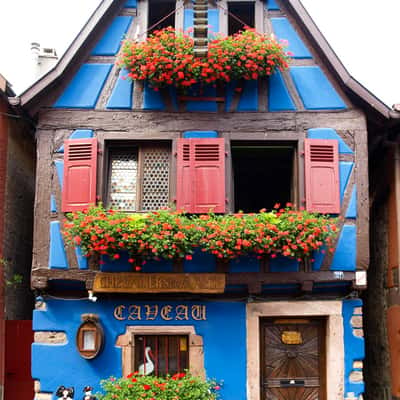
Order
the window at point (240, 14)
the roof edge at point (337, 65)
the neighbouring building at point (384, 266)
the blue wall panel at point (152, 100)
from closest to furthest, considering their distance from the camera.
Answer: the roof edge at point (337, 65) < the blue wall panel at point (152, 100) < the neighbouring building at point (384, 266) < the window at point (240, 14)

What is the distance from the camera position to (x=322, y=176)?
8.47 metres

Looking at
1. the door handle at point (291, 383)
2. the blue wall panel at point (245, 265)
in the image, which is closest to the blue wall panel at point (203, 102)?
the blue wall panel at point (245, 265)

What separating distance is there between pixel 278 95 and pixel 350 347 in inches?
144

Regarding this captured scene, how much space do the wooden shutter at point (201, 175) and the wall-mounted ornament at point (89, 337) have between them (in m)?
1.95

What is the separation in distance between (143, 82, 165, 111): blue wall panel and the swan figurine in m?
3.38

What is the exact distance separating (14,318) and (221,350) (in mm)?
3322

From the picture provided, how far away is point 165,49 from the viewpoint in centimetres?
835

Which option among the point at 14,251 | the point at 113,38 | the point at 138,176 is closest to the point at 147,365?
the point at 138,176

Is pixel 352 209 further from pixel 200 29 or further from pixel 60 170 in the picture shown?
pixel 60 170

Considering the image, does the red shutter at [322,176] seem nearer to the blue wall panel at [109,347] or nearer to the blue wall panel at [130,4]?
the blue wall panel at [109,347]

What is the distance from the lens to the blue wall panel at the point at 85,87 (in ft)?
28.7

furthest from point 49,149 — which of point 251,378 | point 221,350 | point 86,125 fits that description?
point 251,378

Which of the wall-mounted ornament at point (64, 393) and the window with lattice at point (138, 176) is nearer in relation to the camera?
the wall-mounted ornament at point (64, 393)

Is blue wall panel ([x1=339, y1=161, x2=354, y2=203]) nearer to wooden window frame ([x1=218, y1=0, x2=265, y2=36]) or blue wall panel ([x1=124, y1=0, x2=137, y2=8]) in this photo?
wooden window frame ([x1=218, y1=0, x2=265, y2=36])
